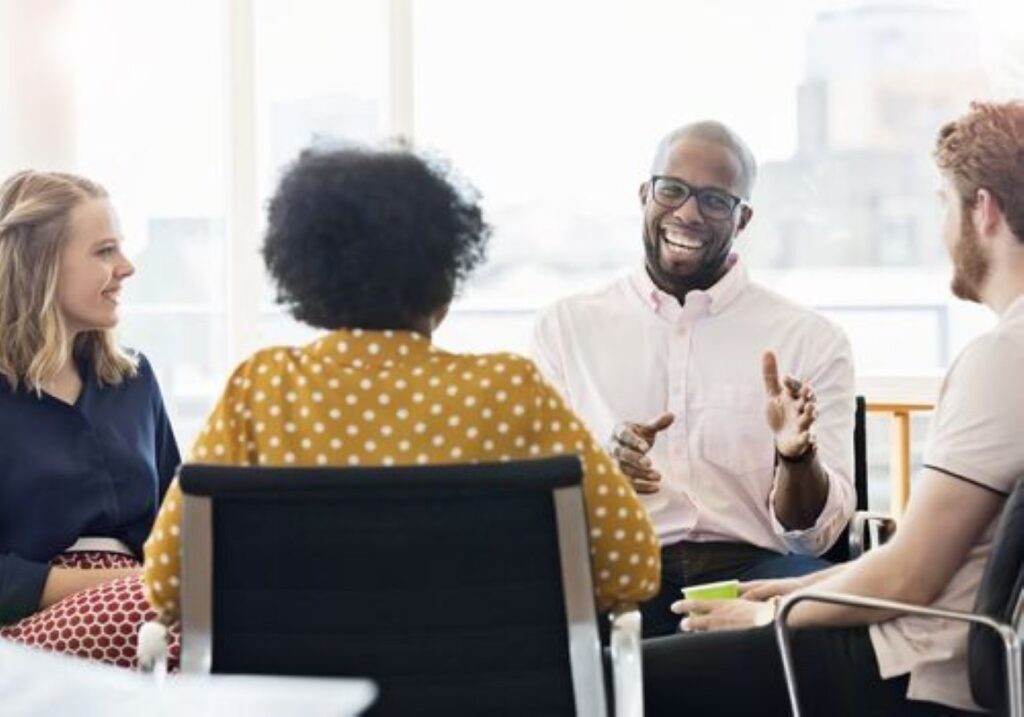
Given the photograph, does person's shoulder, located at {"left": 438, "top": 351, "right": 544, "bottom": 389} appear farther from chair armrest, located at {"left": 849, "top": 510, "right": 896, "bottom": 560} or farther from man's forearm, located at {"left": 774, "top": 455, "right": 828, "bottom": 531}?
chair armrest, located at {"left": 849, "top": 510, "right": 896, "bottom": 560}

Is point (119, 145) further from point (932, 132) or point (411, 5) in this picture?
point (932, 132)

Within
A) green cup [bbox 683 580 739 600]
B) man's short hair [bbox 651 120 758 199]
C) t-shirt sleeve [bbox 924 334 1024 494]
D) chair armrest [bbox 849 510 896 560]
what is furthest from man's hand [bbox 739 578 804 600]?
man's short hair [bbox 651 120 758 199]

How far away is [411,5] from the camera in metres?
4.79

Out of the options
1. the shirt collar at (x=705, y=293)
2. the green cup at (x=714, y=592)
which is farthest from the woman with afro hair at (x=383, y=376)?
the shirt collar at (x=705, y=293)

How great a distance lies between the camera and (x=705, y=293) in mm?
3104

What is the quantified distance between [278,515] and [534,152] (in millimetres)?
3139

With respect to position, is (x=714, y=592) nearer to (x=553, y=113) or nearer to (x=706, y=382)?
(x=706, y=382)

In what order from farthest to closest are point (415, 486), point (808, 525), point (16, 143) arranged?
point (16, 143), point (808, 525), point (415, 486)

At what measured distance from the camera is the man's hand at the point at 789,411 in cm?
Result: 278

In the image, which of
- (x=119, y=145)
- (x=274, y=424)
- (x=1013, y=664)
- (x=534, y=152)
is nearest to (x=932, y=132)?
(x=534, y=152)

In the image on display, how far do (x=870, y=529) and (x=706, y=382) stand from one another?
378 millimetres

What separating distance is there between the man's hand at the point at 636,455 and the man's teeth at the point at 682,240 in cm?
38

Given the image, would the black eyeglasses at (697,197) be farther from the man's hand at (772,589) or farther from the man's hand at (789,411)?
the man's hand at (772,589)

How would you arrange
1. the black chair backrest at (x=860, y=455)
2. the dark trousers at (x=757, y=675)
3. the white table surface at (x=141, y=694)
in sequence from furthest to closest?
the black chair backrest at (x=860, y=455) → the dark trousers at (x=757, y=675) → the white table surface at (x=141, y=694)
